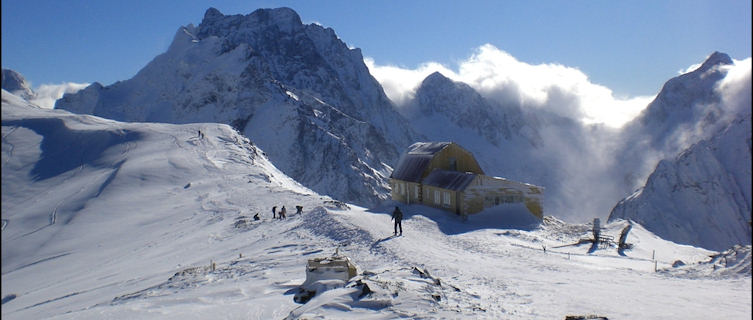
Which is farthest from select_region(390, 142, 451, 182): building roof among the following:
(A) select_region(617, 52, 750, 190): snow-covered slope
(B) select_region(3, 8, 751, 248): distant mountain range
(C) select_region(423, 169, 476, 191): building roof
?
(A) select_region(617, 52, 750, 190): snow-covered slope

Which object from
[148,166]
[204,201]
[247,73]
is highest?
[247,73]

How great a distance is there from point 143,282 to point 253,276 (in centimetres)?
417

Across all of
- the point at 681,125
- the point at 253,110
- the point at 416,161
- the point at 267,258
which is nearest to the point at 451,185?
the point at 416,161

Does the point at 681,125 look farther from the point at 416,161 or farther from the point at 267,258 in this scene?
the point at 267,258

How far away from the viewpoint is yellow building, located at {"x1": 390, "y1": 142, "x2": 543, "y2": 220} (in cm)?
3288

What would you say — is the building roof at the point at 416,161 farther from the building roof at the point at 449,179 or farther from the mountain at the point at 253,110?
the mountain at the point at 253,110

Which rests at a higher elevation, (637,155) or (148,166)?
(637,155)

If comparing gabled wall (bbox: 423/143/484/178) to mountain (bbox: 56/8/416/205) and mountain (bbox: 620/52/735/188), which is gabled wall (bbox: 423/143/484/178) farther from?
mountain (bbox: 620/52/735/188)

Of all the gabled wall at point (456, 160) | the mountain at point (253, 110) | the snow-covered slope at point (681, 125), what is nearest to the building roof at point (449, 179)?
the gabled wall at point (456, 160)

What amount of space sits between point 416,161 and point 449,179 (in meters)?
6.21

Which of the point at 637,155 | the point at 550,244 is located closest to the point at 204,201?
the point at 550,244

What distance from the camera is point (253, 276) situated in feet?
48.1

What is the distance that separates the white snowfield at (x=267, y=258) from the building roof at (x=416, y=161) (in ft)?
14.2

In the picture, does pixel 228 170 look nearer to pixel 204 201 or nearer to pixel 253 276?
pixel 204 201
